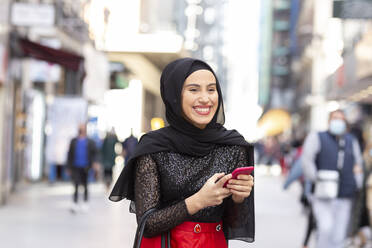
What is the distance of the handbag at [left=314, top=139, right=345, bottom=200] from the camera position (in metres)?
8.02

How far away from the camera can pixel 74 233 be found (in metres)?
11.7

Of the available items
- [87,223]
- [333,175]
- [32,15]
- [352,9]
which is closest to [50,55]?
[32,15]

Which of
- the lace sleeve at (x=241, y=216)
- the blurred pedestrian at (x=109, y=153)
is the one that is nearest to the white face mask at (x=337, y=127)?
the lace sleeve at (x=241, y=216)

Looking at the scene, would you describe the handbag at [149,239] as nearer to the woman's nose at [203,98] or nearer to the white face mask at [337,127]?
the woman's nose at [203,98]

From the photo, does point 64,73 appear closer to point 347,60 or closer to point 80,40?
point 80,40

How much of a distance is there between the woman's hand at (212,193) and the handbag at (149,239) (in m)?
0.24

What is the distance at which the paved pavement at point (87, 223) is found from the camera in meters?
10.7

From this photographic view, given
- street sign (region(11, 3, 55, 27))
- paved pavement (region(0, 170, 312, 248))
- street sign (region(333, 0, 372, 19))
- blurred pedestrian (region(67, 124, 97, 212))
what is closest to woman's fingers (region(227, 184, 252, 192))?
street sign (region(333, 0, 372, 19))

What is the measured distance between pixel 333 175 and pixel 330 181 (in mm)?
102

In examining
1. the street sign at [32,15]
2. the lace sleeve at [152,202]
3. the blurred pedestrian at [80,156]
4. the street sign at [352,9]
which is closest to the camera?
the lace sleeve at [152,202]

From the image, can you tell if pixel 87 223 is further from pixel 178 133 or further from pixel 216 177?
pixel 216 177

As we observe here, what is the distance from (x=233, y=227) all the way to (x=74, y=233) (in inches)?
334

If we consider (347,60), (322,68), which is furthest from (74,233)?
(322,68)

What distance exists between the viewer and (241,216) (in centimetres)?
346
